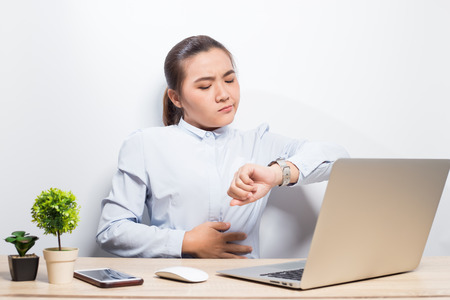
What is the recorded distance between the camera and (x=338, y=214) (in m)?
0.89

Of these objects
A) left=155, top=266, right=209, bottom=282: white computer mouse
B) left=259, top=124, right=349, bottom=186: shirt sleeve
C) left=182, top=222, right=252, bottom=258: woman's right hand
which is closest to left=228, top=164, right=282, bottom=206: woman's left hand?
left=259, top=124, right=349, bottom=186: shirt sleeve

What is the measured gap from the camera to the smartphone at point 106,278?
93cm

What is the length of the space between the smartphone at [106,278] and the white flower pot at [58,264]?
0.14ft

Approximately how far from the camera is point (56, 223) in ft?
3.19

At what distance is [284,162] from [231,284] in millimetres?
633

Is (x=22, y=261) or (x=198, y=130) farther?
(x=198, y=130)

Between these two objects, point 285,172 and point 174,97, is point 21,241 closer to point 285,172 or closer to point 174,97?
point 285,172

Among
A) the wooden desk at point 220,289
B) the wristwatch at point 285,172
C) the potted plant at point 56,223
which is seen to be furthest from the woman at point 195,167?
the potted plant at point 56,223

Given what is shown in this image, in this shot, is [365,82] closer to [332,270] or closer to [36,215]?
[332,270]

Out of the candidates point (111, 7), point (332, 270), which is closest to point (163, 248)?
point (332, 270)

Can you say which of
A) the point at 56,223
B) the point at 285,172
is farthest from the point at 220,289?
the point at 285,172

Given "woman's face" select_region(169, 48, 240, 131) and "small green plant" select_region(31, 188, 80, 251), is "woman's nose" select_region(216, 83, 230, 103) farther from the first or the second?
"small green plant" select_region(31, 188, 80, 251)

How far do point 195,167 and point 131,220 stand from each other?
0.98 ft

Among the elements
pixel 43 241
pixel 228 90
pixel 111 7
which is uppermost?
pixel 111 7
